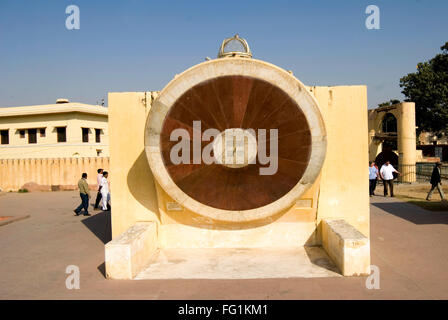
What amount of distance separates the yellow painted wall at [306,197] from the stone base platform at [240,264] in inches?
11.1

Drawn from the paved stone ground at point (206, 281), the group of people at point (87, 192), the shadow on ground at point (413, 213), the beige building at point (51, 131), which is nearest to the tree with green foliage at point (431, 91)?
the shadow on ground at point (413, 213)

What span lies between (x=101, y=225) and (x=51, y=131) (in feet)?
67.4

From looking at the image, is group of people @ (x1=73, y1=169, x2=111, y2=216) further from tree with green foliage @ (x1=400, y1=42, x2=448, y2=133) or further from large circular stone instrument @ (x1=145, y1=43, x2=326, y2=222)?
tree with green foliage @ (x1=400, y1=42, x2=448, y2=133)

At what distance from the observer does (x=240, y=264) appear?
273 inches

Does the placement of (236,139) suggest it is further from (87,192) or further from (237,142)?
(87,192)

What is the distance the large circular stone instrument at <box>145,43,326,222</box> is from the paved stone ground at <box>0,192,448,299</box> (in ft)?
6.50

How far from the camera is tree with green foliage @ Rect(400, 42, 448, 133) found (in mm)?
34312

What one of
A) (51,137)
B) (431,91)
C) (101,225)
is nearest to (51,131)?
(51,137)

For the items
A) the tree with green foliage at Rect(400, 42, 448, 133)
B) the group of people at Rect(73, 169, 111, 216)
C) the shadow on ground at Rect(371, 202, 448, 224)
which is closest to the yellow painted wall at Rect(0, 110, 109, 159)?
the group of people at Rect(73, 169, 111, 216)
